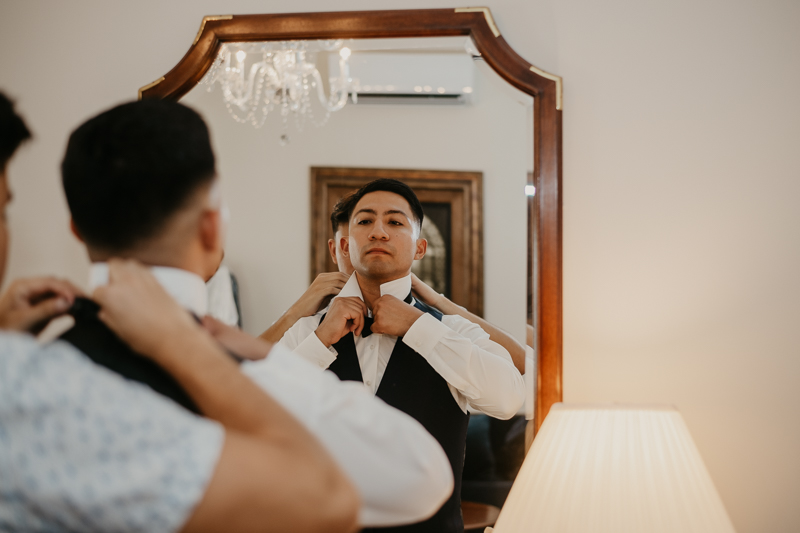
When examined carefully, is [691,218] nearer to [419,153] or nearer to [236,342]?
[419,153]

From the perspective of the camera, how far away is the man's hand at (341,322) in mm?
1439

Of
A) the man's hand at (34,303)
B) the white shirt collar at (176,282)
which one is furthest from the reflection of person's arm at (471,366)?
the man's hand at (34,303)

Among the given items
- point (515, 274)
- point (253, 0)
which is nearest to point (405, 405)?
point (515, 274)

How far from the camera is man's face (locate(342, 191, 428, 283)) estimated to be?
1.48 meters

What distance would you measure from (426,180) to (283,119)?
1.34ft

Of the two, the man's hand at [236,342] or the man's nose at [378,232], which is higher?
the man's nose at [378,232]

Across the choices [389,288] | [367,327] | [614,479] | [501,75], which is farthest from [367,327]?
[501,75]

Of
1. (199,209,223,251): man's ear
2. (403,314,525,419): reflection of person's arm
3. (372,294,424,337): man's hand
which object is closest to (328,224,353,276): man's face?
(372,294,424,337): man's hand

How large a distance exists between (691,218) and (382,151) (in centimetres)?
78

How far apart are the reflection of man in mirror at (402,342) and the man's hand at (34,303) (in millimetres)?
718

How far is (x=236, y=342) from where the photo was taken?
0.82 meters

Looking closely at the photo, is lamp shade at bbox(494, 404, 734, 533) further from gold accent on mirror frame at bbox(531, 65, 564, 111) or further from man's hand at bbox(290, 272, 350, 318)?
gold accent on mirror frame at bbox(531, 65, 564, 111)

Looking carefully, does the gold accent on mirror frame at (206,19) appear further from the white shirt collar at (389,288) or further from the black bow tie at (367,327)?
the black bow tie at (367,327)

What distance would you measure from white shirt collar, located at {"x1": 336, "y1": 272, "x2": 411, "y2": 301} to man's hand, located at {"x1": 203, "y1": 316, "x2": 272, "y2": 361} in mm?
645
